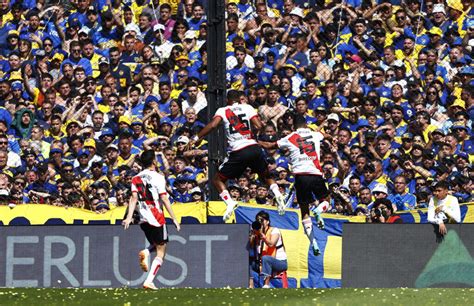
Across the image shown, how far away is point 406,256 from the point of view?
14.3 m

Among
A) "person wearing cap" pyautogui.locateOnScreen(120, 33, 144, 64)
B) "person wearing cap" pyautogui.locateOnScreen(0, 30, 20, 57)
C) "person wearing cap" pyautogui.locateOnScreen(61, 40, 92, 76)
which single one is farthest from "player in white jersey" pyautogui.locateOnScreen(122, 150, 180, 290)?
"person wearing cap" pyautogui.locateOnScreen(0, 30, 20, 57)

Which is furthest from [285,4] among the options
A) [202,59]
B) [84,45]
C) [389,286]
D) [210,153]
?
[389,286]

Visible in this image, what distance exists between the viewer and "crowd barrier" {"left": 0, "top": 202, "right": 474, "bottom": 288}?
50.7 ft

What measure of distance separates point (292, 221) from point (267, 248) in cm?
67

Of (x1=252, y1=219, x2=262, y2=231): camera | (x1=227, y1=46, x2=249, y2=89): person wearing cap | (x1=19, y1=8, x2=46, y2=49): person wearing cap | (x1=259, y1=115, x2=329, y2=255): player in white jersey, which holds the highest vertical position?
(x1=19, y1=8, x2=46, y2=49): person wearing cap

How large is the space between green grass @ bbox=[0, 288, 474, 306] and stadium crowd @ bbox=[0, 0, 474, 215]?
15.3ft

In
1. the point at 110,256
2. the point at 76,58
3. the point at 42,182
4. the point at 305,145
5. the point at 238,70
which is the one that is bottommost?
the point at 110,256

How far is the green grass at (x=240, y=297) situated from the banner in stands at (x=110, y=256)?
2.58 metres

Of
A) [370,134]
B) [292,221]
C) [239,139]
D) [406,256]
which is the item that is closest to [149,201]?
[239,139]

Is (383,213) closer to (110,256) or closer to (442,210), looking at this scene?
(442,210)

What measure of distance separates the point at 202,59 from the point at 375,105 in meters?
3.08

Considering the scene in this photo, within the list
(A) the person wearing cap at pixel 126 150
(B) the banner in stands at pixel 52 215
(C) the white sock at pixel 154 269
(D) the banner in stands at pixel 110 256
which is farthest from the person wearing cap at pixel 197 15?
Answer: (C) the white sock at pixel 154 269

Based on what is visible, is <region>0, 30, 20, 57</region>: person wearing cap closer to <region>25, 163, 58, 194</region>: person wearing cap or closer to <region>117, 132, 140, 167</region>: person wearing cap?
<region>25, 163, 58, 194</region>: person wearing cap

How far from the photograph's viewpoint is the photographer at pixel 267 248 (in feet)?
49.5
